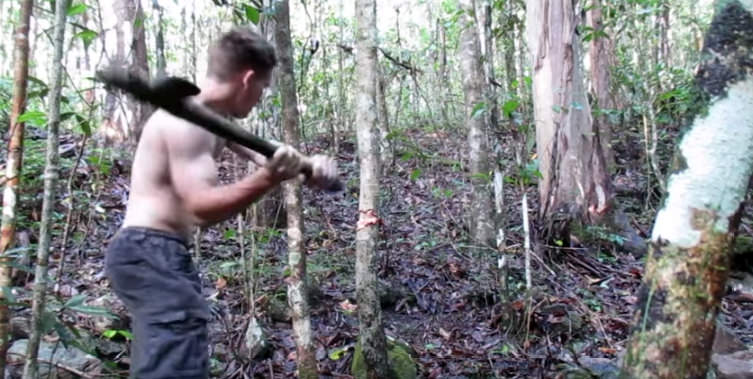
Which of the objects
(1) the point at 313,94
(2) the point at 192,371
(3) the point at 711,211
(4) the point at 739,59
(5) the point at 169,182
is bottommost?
(2) the point at 192,371

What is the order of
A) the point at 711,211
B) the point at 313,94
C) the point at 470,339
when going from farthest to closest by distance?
the point at 313,94
the point at 470,339
the point at 711,211

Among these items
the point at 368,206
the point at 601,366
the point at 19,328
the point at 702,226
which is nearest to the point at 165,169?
the point at 368,206

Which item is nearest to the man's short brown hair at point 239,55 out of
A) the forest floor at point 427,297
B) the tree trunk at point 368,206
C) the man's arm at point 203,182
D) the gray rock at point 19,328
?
the man's arm at point 203,182

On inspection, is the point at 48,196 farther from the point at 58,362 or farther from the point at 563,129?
the point at 563,129

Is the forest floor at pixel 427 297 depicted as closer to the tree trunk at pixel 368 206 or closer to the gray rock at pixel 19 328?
the gray rock at pixel 19 328

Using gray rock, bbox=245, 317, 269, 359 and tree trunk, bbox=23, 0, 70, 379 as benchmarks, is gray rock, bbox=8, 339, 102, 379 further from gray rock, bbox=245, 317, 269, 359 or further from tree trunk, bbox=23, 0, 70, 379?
gray rock, bbox=245, 317, 269, 359

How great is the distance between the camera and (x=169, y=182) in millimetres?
2344

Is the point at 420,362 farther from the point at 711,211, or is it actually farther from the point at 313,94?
the point at 313,94

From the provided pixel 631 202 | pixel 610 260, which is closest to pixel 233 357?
pixel 610 260

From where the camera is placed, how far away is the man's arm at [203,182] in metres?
2.12

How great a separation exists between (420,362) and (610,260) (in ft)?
11.0

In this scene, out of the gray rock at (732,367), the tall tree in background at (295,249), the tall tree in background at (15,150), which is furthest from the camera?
the tall tree in background at (295,249)

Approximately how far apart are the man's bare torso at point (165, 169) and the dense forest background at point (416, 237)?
269 mm

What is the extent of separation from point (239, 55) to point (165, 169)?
1.83 ft
